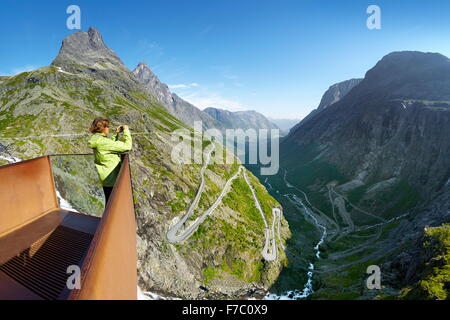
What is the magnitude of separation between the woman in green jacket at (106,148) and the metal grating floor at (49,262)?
1.43 meters

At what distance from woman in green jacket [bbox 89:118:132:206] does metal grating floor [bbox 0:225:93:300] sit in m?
1.43

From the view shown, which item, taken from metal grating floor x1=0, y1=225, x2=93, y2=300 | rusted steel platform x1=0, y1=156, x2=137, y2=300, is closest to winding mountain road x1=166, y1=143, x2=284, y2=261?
rusted steel platform x1=0, y1=156, x2=137, y2=300

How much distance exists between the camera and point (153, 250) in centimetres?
7006

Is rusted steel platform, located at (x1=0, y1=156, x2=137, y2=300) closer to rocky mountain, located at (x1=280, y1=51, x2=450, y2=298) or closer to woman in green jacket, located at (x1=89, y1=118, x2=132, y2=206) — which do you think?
woman in green jacket, located at (x1=89, y1=118, x2=132, y2=206)

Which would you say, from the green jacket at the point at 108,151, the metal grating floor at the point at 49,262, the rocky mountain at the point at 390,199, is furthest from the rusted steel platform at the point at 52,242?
the rocky mountain at the point at 390,199

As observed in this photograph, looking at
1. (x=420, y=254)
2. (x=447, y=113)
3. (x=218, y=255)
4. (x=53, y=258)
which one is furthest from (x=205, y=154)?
(x=447, y=113)

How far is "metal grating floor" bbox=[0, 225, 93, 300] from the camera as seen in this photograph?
17.9ft

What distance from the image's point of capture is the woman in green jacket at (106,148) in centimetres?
745

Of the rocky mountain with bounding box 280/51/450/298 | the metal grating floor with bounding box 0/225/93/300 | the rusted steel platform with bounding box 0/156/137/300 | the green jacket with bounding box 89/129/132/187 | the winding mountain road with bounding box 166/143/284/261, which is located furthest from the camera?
the rocky mountain with bounding box 280/51/450/298

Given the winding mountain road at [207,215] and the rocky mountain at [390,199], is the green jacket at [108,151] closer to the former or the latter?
the winding mountain road at [207,215]

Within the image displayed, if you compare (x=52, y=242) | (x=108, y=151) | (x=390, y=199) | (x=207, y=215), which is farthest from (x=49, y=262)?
(x=390, y=199)

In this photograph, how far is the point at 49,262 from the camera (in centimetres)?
620
